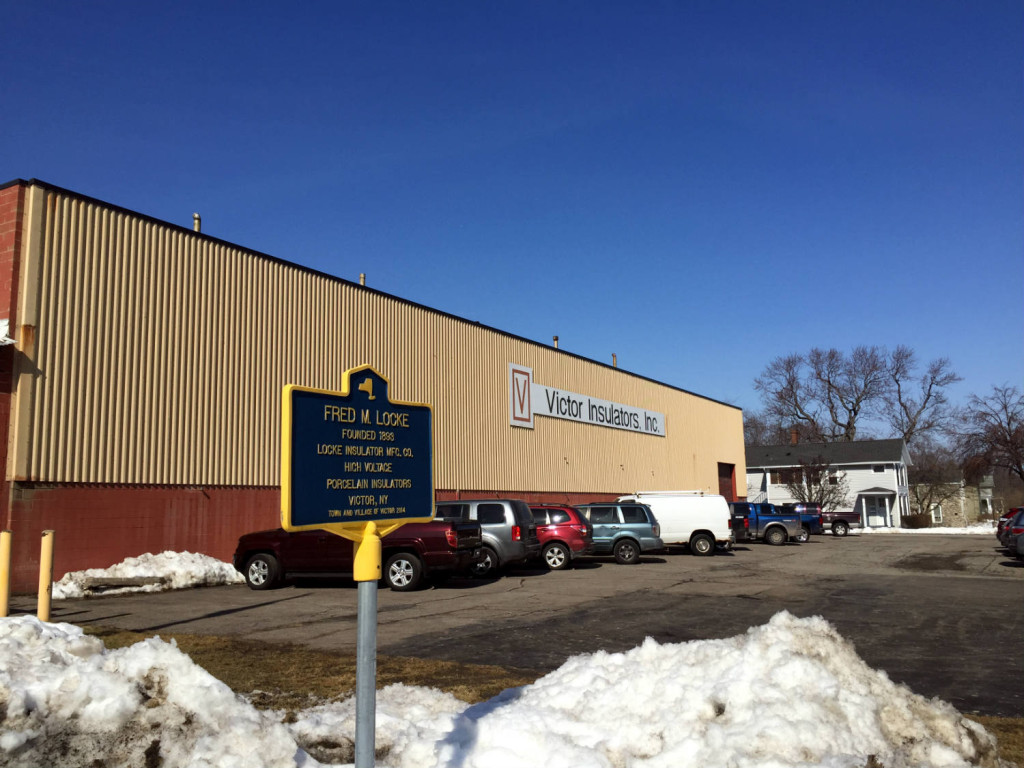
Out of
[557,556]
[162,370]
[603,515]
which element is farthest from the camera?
[603,515]

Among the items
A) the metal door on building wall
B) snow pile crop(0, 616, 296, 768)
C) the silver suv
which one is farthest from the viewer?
the metal door on building wall

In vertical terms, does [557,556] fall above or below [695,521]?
below

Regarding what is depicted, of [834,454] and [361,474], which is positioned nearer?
[361,474]

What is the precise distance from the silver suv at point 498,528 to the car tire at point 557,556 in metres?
2.09

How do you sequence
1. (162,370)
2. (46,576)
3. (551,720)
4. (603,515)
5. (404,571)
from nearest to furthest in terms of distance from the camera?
(551,720), (46,576), (404,571), (162,370), (603,515)

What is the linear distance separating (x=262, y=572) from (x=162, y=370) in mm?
5667

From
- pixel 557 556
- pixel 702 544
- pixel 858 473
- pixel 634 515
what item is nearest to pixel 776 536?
pixel 702 544

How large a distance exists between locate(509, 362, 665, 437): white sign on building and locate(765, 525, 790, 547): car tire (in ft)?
27.6

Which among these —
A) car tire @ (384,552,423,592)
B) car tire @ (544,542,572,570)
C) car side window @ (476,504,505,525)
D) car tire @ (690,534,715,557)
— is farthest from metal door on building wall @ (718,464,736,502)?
car tire @ (384,552,423,592)

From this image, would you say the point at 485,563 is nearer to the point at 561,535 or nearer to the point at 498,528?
the point at 498,528

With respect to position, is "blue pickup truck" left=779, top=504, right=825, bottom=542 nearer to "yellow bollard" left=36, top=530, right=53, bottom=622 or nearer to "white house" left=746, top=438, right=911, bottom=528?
"white house" left=746, top=438, right=911, bottom=528

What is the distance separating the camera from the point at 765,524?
37656 millimetres

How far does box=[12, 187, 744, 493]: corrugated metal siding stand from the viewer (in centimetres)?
1700

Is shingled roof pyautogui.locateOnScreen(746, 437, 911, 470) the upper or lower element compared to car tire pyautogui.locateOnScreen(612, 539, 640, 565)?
upper
